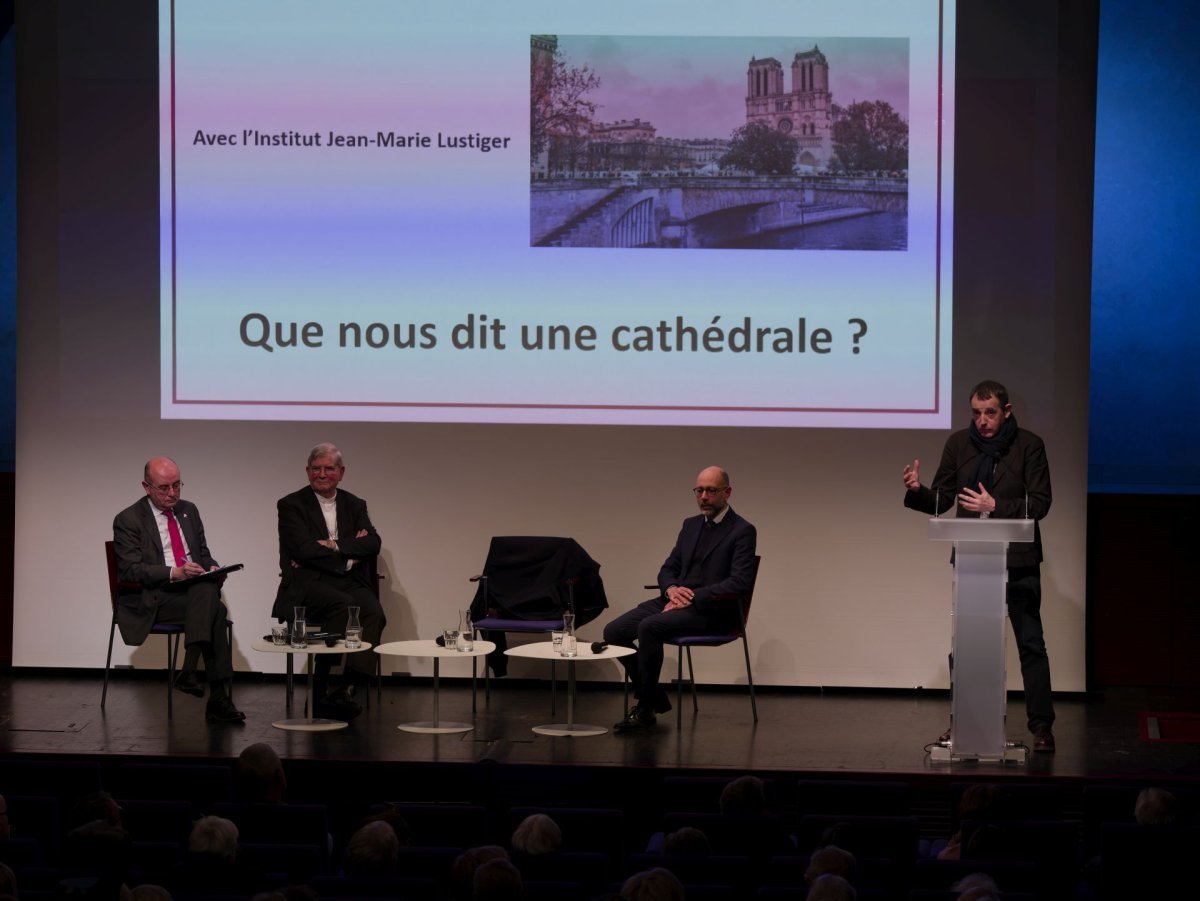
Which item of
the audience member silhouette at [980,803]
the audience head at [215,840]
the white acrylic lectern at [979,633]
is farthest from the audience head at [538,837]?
the white acrylic lectern at [979,633]

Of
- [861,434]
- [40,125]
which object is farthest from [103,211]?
[861,434]

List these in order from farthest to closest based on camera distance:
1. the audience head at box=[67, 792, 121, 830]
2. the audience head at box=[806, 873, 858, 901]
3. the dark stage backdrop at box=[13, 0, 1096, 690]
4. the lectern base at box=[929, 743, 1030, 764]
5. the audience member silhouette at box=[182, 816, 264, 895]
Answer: the dark stage backdrop at box=[13, 0, 1096, 690] < the lectern base at box=[929, 743, 1030, 764] < the audience head at box=[67, 792, 121, 830] < the audience member silhouette at box=[182, 816, 264, 895] < the audience head at box=[806, 873, 858, 901]

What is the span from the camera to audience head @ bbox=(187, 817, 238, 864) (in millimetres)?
3477

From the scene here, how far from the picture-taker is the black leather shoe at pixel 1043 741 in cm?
596

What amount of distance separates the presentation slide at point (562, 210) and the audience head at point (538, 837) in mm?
3815

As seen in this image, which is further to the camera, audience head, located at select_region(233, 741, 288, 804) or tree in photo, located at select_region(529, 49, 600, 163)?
tree in photo, located at select_region(529, 49, 600, 163)

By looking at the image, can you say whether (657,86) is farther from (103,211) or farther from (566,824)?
(566,824)

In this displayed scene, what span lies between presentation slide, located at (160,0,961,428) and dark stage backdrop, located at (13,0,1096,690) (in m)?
0.13

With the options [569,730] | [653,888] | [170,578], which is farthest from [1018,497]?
[170,578]

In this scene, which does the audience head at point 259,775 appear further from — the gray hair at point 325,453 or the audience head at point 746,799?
the gray hair at point 325,453

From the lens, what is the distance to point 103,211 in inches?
298

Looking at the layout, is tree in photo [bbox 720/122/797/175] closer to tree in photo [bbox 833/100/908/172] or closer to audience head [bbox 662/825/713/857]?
tree in photo [bbox 833/100/908/172]

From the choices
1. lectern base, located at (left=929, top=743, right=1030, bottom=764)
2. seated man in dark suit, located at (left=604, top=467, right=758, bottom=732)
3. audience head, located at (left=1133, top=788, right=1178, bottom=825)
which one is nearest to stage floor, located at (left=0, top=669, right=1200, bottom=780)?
lectern base, located at (left=929, top=743, right=1030, bottom=764)

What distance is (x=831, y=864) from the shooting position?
333cm
